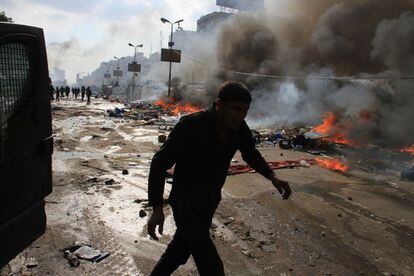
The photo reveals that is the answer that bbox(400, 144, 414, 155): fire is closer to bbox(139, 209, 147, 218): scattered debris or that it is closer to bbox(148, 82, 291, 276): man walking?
bbox(139, 209, 147, 218): scattered debris

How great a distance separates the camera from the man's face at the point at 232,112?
99.8 inches

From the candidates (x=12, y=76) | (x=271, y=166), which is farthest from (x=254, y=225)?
(x=271, y=166)

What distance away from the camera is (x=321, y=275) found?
12.0ft

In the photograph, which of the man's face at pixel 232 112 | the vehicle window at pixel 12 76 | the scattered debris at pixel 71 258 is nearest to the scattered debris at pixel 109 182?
the scattered debris at pixel 71 258

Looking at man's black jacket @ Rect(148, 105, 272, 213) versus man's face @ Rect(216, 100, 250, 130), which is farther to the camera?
man's face @ Rect(216, 100, 250, 130)

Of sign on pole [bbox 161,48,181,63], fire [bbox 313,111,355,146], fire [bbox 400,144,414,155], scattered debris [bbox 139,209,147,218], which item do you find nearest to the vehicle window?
scattered debris [bbox 139,209,147,218]

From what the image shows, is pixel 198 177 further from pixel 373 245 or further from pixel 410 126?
pixel 410 126

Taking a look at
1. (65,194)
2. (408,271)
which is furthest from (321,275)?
(65,194)

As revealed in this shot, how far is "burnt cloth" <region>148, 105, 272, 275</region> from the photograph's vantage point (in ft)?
8.27

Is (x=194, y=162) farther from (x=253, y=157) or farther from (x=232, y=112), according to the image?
(x=253, y=157)

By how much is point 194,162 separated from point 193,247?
1.94 feet

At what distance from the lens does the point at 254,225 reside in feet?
16.3

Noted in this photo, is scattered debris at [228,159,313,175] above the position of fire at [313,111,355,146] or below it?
below

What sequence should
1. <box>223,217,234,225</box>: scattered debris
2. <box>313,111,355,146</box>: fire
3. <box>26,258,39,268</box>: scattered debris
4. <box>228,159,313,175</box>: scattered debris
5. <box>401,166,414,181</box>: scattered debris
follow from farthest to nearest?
<box>313,111,355,146</box>: fire → <box>401,166,414,181</box>: scattered debris → <box>228,159,313,175</box>: scattered debris → <box>223,217,234,225</box>: scattered debris → <box>26,258,39,268</box>: scattered debris
